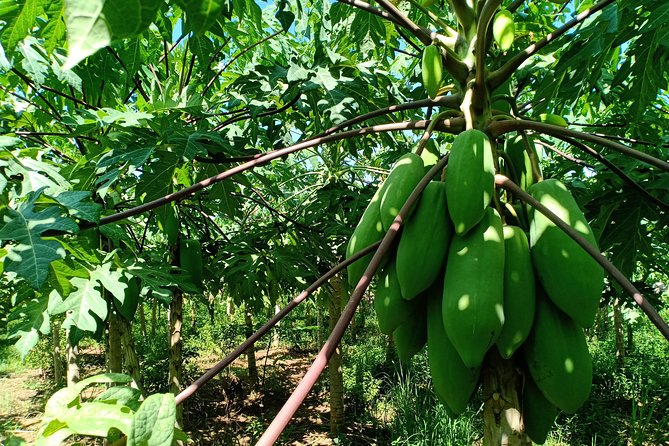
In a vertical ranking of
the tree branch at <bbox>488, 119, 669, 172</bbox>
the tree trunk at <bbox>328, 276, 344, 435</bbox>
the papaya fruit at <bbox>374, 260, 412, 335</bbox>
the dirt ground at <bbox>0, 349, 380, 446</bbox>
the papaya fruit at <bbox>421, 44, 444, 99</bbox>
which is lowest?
the dirt ground at <bbox>0, 349, 380, 446</bbox>

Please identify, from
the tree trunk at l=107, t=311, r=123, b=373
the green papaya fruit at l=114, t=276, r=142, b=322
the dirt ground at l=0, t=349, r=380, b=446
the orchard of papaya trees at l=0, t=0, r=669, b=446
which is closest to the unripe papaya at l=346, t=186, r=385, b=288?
the orchard of papaya trees at l=0, t=0, r=669, b=446

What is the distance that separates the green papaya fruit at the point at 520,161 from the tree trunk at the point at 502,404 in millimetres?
412

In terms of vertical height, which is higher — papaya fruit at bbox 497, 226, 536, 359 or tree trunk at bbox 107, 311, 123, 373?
papaya fruit at bbox 497, 226, 536, 359

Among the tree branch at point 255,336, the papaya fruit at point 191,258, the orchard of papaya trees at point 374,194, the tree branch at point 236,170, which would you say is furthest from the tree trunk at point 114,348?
the tree branch at point 255,336

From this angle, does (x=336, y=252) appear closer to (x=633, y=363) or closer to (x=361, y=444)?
(x=361, y=444)

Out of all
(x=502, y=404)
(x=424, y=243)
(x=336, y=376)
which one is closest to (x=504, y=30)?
(x=424, y=243)

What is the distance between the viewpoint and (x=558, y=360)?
2.38 feet

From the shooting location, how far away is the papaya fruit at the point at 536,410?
0.78m

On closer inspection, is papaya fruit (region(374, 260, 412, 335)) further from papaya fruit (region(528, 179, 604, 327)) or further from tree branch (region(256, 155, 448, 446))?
papaya fruit (region(528, 179, 604, 327))

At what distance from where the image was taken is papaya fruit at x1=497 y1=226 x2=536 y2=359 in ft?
2.40

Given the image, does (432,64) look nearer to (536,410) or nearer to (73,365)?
(536,410)

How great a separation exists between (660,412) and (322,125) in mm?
5233

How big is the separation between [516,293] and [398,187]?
30 centimetres

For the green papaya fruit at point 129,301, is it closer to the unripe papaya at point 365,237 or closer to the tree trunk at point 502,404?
the unripe papaya at point 365,237
